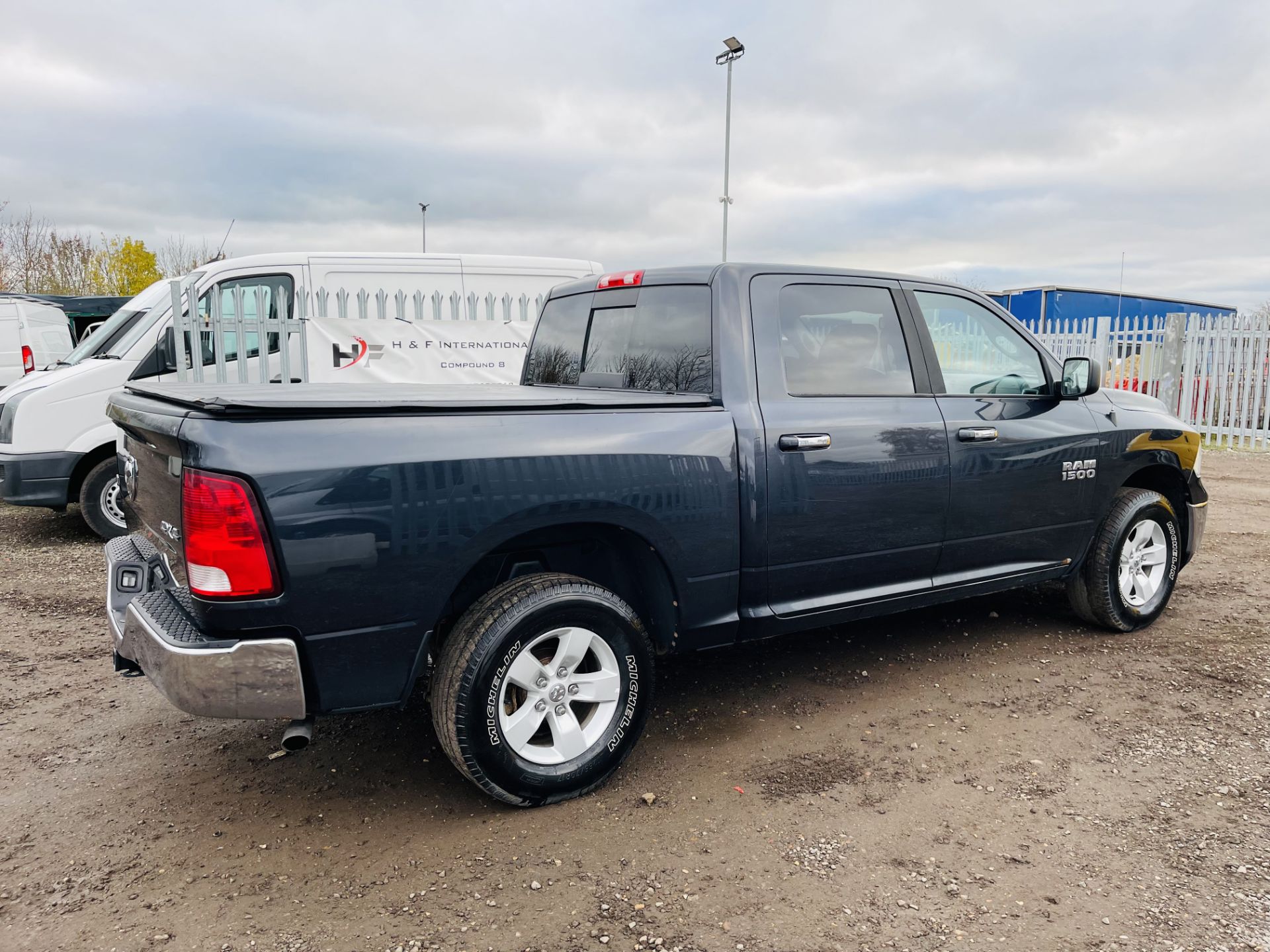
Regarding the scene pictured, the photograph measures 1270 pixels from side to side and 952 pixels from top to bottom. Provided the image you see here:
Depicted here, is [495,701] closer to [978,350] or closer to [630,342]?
[630,342]

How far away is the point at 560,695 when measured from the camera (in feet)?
10.1

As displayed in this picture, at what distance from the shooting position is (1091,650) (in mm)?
4676

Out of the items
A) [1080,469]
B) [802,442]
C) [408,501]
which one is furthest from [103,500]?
[1080,469]

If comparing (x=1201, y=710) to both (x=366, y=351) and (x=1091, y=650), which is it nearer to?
(x=1091, y=650)

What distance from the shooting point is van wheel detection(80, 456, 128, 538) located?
7125 millimetres

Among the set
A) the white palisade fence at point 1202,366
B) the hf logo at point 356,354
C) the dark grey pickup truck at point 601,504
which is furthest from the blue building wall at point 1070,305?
the dark grey pickup truck at point 601,504

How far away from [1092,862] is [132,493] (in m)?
3.55

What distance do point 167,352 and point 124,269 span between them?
85.0ft

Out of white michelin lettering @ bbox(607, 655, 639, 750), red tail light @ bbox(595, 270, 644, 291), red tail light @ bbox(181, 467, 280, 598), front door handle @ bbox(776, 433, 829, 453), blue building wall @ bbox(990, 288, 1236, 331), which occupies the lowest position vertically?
white michelin lettering @ bbox(607, 655, 639, 750)

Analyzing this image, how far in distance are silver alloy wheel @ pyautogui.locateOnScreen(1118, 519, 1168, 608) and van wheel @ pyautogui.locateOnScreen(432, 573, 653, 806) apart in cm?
307

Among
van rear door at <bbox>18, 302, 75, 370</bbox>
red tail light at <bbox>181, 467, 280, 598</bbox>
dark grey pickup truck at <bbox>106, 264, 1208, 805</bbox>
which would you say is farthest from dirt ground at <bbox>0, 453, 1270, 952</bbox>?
van rear door at <bbox>18, 302, 75, 370</bbox>

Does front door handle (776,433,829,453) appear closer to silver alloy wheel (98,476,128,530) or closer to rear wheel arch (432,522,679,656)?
rear wheel arch (432,522,679,656)

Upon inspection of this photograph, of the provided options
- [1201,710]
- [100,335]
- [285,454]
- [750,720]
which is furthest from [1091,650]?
[100,335]

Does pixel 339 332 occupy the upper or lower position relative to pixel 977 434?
upper
